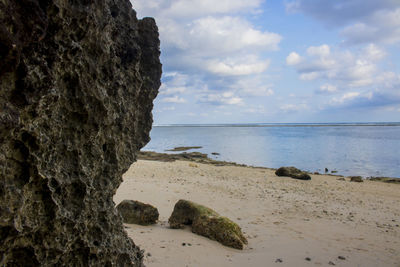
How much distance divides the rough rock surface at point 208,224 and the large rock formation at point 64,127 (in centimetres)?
Result: 300

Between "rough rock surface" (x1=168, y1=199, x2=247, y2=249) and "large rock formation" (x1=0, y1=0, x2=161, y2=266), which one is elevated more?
"large rock formation" (x1=0, y1=0, x2=161, y2=266)

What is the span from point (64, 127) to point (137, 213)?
207 inches

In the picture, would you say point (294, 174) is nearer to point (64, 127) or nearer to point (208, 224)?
point (208, 224)

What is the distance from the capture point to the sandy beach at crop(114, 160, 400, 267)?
622 centimetres

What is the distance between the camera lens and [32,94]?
2.60 metres

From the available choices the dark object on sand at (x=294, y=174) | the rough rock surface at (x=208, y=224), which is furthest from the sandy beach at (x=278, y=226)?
the dark object on sand at (x=294, y=174)

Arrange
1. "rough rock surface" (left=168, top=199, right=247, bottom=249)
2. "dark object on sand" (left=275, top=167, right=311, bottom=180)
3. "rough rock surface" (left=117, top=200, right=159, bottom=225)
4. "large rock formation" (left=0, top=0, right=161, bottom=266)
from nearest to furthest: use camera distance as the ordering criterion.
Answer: "large rock formation" (left=0, top=0, right=161, bottom=266), "rough rock surface" (left=168, top=199, right=247, bottom=249), "rough rock surface" (left=117, top=200, right=159, bottom=225), "dark object on sand" (left=275, top=167, right=311, bottom=180)

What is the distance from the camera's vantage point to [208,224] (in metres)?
7.13

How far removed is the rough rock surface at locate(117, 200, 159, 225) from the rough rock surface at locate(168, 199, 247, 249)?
583 millimetres

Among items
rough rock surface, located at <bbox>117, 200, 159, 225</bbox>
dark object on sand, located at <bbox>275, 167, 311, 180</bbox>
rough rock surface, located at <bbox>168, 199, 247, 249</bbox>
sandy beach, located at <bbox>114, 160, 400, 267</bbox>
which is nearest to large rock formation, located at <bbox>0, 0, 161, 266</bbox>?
sandy beach, located at <bbox>114, 160, 400, 267</bbox>

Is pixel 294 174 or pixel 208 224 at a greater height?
pixel 208 224

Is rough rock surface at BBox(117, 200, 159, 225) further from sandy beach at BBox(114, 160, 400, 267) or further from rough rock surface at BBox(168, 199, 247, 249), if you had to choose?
rough rock surface at BBox(168, 199, 247, 249)

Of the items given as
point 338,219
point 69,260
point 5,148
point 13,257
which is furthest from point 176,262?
point 338,219

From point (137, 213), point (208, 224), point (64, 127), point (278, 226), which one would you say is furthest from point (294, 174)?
point (64, 127)
